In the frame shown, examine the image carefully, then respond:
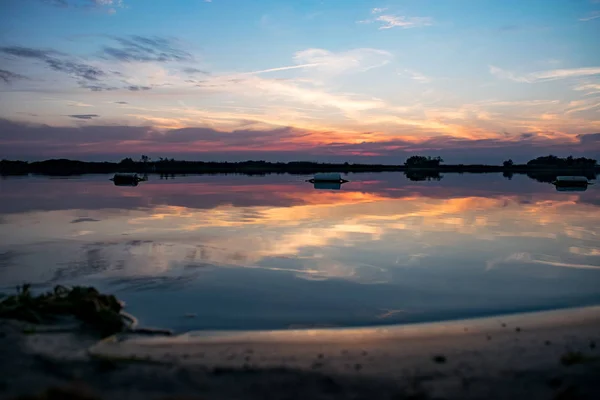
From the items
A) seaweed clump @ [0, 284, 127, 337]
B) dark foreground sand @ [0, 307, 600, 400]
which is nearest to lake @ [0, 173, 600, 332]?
seaweed clump @ [0, 284, 127, 337]

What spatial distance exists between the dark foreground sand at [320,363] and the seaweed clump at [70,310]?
1.49ft

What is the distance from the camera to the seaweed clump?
29.1ft

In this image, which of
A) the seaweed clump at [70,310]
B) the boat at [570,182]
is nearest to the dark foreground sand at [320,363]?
the seaweed clump at [70,310]

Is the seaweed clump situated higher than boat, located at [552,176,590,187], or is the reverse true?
boat, located at [552,176,590,187]

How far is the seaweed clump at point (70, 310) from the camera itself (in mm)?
8867

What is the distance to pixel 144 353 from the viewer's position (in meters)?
7.63

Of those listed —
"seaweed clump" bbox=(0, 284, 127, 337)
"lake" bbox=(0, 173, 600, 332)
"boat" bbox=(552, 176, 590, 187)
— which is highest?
"boat" bbox=(552, 176, 590, 187)

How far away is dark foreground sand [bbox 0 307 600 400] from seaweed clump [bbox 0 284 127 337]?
17.9 inches

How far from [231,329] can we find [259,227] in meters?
16.0

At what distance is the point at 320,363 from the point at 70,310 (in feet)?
16.6

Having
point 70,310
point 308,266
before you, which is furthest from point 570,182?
point 70,310

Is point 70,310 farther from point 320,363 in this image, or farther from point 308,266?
point 308,266

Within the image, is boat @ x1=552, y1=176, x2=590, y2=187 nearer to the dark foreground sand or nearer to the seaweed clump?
the dark foreground sand

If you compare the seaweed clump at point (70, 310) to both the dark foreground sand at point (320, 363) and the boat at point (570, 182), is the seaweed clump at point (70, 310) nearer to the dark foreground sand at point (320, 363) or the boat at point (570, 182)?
the dark foreground sand at point (320, 363)
